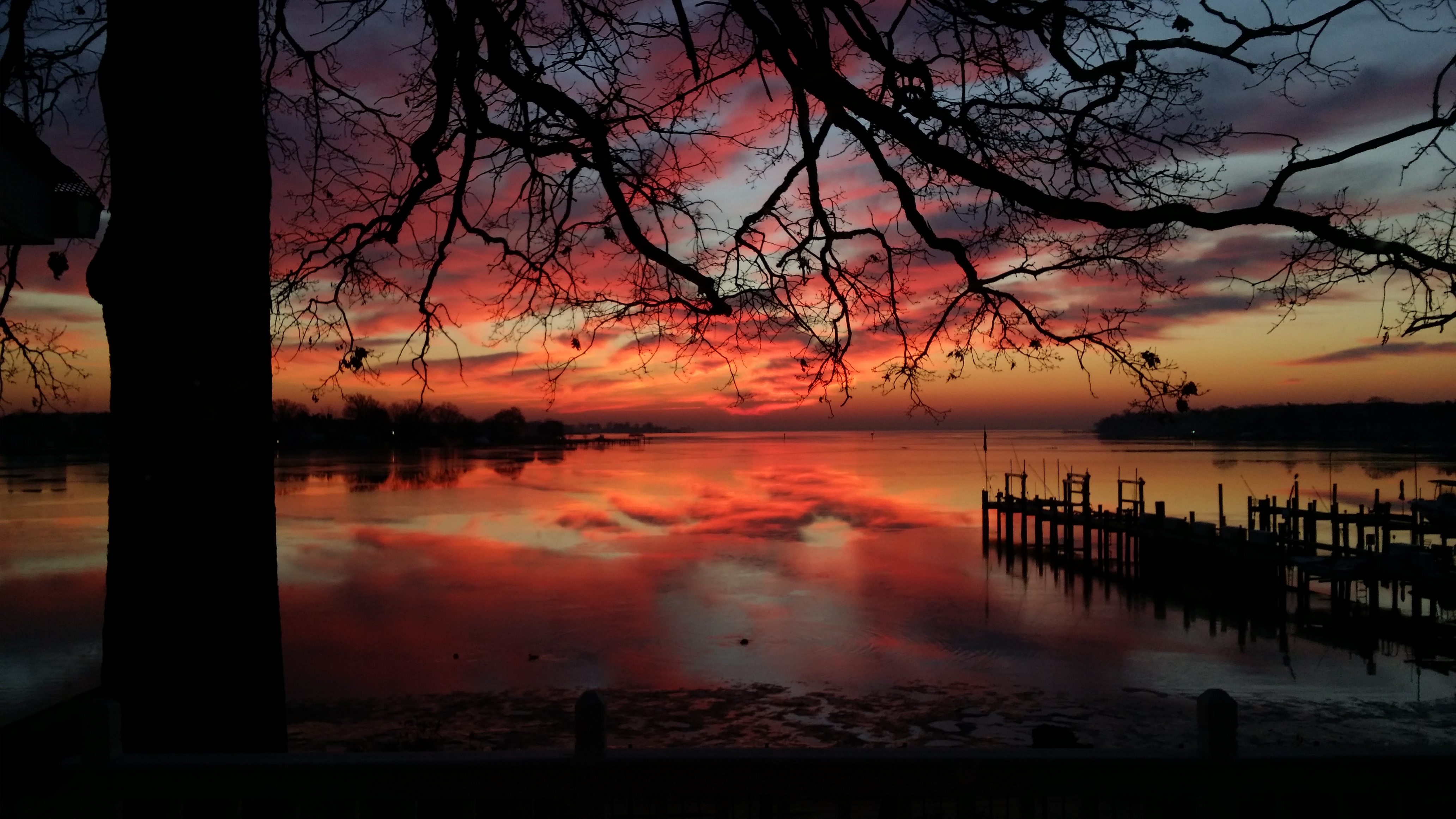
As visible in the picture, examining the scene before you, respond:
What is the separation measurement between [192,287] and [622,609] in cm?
2171

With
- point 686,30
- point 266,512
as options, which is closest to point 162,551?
point 266,512

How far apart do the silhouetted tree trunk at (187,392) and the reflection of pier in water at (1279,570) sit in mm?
23020

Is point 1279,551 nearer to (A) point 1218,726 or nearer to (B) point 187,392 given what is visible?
(A) point 1218,726

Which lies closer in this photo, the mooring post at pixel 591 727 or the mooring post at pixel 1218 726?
the mooring post at pixel 591 727

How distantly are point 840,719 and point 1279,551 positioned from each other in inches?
769

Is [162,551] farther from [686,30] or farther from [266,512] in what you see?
[686,30]

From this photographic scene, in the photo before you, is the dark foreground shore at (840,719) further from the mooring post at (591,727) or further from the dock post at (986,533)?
the dock post at (986,533)

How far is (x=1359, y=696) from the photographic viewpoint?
55.0 feet

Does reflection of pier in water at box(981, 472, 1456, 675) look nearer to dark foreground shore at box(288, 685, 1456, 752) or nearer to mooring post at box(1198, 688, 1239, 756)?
dark foreground shore at box(288, 685, 1456, 752)

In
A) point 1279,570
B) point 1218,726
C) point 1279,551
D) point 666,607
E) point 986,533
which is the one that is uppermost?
point 1218,726

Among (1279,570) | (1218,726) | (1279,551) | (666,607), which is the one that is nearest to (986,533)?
(1279,551)

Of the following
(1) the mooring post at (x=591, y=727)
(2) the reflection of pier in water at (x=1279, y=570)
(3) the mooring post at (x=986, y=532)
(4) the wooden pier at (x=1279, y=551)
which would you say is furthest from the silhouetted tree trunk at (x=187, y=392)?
(3) the mooring post at (x=986, y=532)

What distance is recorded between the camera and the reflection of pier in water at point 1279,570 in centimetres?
2211

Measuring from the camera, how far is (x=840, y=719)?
1472cm
